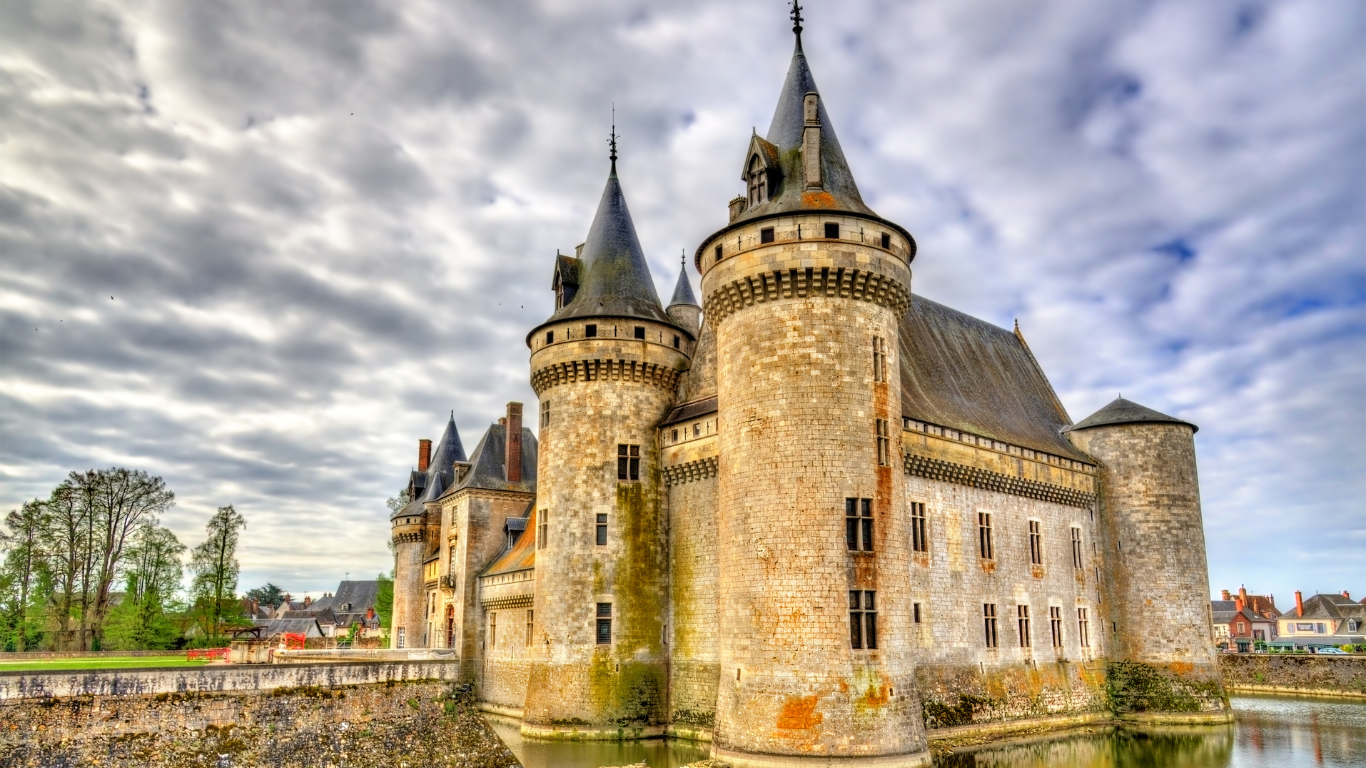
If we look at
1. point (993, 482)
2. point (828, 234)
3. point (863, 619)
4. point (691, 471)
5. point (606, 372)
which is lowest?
point (863, 619)

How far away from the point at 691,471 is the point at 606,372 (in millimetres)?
4331

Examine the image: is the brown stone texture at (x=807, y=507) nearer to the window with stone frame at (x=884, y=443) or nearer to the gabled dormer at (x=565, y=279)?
the window with stone frame at (x=884, y=443)

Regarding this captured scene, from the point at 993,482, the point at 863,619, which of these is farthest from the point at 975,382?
the point at 863,619

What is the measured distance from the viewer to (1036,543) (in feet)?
102

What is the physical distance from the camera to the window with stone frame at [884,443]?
23.4 meters

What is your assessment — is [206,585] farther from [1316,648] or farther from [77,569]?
[1316,648]

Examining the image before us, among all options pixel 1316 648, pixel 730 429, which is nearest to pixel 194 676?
pixel 730 429

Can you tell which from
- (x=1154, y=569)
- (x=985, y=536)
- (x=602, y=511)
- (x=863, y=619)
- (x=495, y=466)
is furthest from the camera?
(x=495, y=466)

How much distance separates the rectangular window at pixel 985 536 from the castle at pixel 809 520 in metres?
0.09

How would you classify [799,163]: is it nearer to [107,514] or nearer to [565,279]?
[565,279]

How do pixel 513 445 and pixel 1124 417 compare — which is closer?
pixel 1124 417

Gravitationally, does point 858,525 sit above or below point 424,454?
below

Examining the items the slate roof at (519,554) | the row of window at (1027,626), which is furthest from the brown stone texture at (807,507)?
the slate roof at (519,554)

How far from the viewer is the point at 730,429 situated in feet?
79.0
